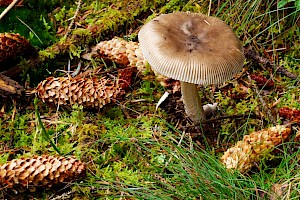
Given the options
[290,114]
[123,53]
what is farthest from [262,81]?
[123,53]

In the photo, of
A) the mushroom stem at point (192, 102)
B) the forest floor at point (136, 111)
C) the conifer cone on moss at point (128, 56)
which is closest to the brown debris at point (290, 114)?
the forest floor at point (136, 111)

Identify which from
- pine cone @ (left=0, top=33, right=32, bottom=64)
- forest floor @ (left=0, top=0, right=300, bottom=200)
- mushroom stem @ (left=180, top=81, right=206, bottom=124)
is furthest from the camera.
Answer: pine cone @ (left=0, top=33, right=32, bottom=64)

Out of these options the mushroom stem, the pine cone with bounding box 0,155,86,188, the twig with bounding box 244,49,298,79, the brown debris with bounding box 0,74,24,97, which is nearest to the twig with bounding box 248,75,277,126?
the twig with bounding box 244,49,298,79

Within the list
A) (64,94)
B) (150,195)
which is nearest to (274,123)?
(150,195)

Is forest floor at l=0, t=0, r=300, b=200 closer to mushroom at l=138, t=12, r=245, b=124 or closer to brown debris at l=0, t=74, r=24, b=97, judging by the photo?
brown debris at l=0, t=74, r=24, b=97

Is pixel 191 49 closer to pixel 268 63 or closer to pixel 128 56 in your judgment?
pixel 128 56

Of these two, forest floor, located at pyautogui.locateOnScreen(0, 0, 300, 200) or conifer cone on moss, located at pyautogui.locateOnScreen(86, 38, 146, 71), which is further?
conifer cone on moss, located at pyautogui.locateOnScreen(86, 38, 146, 71)

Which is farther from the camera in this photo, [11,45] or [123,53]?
[123,53]
